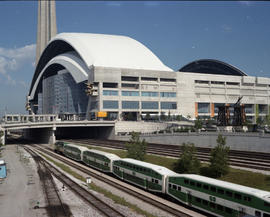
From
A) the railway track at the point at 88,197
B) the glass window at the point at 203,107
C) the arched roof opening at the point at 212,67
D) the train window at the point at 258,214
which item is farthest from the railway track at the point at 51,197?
the arched roof opening at the point at 212,67

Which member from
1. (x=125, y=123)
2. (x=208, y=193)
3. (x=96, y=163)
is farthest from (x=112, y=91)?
(x=208, y=193)

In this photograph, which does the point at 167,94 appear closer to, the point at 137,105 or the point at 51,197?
the point at 137,105

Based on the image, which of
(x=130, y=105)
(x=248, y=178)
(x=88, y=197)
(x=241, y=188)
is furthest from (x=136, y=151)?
(x=130, y=105)

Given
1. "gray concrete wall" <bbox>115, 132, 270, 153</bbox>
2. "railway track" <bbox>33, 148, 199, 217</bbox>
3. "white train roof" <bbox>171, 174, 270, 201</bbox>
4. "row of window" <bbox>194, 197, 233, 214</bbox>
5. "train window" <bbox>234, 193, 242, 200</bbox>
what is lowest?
"railway track" <bbox>33, 148, 199, 217</bbox>

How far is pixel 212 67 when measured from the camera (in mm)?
182625

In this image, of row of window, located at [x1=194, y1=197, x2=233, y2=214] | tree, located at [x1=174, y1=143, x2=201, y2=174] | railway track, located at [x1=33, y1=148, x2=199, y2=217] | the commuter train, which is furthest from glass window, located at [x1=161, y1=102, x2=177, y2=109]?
row of window, located at [x1=194, y1=197, x2=233, y2=214]

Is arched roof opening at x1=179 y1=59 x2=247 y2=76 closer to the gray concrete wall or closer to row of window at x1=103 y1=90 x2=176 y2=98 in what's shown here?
row of window at x1=103 y1=90 x2=176 y2=98

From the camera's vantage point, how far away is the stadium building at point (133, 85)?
130 m

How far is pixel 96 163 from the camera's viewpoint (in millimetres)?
49688

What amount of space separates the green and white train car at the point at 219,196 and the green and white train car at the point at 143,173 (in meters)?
1.37

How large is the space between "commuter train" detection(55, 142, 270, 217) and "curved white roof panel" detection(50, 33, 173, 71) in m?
106

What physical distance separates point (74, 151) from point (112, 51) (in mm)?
97873

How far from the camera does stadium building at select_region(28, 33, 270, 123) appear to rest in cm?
13038

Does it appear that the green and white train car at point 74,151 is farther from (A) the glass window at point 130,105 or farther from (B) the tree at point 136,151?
→ (A) the glass window at point 130,105
